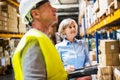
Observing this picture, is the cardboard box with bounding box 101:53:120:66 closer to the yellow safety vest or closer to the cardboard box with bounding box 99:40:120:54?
the cardboard box with bounding box 99:40:120:54

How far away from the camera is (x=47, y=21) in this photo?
195 cm

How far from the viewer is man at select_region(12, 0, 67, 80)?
5.55 ft

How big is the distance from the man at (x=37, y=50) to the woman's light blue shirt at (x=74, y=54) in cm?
228

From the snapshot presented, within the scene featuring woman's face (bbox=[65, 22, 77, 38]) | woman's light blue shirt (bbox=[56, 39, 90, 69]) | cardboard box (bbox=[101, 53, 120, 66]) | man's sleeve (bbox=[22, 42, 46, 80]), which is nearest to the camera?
man's sleeve (bbox=[22, 42, 46, 80])

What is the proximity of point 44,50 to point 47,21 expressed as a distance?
0.97 feet

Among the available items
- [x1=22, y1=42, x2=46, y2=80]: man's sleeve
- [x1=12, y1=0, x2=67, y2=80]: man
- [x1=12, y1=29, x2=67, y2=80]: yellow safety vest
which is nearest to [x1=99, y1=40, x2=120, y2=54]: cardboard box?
[x1=12, y1=0, x2=67, y2=80]: man

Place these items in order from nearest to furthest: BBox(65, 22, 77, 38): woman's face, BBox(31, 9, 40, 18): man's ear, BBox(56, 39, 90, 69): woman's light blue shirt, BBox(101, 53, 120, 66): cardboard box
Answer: BBox(31, 9, 40, 18): man's ear < BBox(101, 53, 120, 66): cardboard box < BBox(56, 39, 90, 69): woman's light blue shirt < BBox(65, 22, 77, 38): woman's face

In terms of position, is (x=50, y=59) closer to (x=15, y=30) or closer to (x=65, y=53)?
(x=65, y=53)

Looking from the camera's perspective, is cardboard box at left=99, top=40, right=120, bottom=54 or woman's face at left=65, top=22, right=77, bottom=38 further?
woman's face at left=65, top=22, right=77, bottom=38

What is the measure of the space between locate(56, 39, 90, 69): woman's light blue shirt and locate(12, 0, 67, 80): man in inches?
89.8

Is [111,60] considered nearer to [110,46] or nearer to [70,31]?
[110,46]

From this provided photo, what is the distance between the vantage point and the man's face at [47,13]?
1.93 m

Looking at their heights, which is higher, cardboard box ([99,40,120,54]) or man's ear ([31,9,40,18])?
man's ear ([31,9,40,18])

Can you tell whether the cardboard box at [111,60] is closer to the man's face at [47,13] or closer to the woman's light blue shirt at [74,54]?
the woman's light blue shirt at [74,54]
